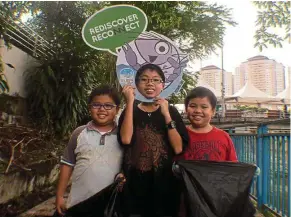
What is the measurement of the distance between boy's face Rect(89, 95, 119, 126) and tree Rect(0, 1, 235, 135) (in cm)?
69

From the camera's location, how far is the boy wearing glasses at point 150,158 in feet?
4.31

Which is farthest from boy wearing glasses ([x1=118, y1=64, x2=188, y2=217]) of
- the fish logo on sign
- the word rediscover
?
the word rediscover

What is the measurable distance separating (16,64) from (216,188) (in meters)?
2.69

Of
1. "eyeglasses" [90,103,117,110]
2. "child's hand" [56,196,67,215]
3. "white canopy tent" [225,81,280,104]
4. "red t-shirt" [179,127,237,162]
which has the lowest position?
"child's hand" [56,196,67,215]

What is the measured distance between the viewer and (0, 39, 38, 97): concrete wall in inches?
117

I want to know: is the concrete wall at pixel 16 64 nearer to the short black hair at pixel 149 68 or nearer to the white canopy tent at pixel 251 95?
the short black hair at pixel 149 68

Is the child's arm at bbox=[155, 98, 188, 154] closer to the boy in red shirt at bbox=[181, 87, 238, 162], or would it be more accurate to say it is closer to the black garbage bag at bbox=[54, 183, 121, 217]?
the boy in red shirt at bbox=[181, 87, 238, 162]

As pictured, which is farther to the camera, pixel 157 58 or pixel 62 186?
pixel 157 58

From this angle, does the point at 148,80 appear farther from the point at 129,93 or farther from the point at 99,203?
the point at 99,203

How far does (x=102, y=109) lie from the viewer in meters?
1.41

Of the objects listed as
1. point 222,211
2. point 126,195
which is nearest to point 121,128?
point 126,195

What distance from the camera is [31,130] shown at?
3.20 metres

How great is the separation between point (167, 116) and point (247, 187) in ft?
1.57

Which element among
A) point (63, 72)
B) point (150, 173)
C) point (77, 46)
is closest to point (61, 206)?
point (150, 173)
